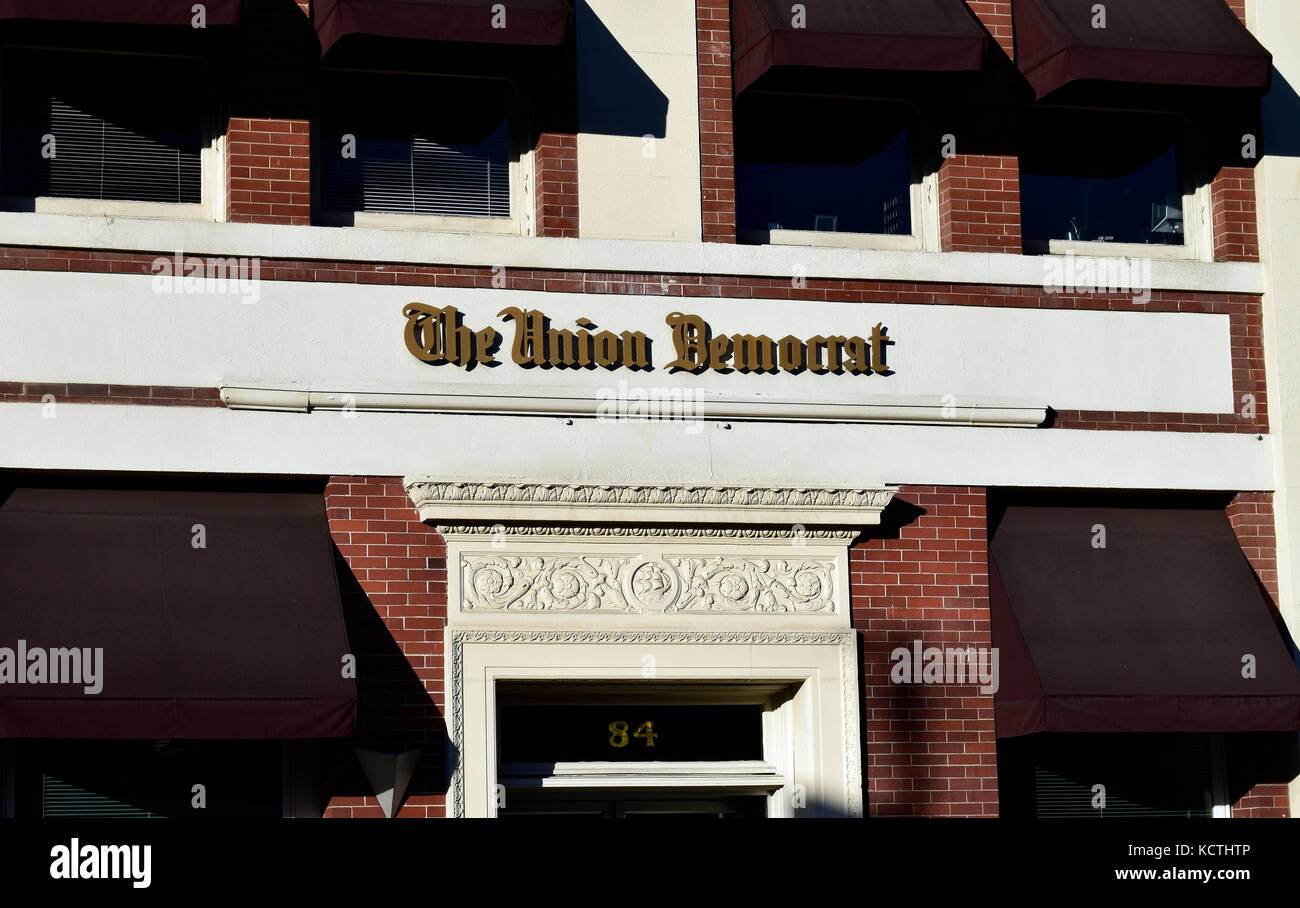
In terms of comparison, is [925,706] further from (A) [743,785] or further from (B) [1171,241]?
(B) [1171,241]

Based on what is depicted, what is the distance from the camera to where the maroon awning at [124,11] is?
12.1 m

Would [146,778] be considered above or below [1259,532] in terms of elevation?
below

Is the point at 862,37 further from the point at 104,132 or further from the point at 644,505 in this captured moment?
the point at 104,132

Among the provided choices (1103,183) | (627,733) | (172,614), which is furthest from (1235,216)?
(172,614)

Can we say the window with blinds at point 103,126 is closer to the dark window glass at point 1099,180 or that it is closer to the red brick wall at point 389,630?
the red brick wall at point 389,630

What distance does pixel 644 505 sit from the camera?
12.8 m

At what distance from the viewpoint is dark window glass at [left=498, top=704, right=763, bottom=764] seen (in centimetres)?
1303

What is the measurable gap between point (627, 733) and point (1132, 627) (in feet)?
10.6

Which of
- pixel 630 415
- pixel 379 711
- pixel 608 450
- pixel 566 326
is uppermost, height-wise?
pixel 566 326

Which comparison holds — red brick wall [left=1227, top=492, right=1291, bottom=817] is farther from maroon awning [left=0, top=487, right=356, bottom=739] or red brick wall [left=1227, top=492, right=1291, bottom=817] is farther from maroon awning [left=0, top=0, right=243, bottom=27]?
maroon awning [left=0, top=0, right=243, bottom=27]

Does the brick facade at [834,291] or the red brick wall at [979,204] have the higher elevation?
the red brick wall at [979,204]

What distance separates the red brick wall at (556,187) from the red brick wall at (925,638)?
2.75 metres

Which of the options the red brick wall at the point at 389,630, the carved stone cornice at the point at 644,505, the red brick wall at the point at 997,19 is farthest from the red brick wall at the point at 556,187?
the red brick wall at the point at 997,19

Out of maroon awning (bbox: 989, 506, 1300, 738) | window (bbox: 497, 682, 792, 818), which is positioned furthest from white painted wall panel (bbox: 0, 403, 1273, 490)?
window (bbox: 497, 682, 792, 818)
